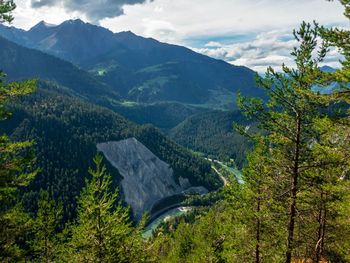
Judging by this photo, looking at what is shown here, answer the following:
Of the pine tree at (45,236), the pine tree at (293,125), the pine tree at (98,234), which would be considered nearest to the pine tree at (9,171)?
the pine tree at (98,234)

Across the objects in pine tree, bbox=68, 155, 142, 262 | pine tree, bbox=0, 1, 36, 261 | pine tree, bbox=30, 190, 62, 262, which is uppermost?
pine tree, bbox=0, 1, 36, 261

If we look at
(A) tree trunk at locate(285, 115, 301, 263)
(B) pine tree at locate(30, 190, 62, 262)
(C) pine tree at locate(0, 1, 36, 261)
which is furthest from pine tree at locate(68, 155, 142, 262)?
(A) tree trunk at locate(285, 115, 301, 263)

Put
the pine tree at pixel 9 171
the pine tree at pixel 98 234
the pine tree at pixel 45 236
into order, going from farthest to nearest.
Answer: the pine tree at pixel 45 236
the pine tree at pixel 98 234
the pine tree at pixel 9 171

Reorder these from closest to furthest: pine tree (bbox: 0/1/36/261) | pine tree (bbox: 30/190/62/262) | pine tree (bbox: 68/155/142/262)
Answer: pine tree (bbox: 0/1/36/261) < pine tree (bbox: 68/155/142/262) < pine tree (bbox: 30/190/62/262)

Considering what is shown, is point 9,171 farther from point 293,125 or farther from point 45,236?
point 293,125

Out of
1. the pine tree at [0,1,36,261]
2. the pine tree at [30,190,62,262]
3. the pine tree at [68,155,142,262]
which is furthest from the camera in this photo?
the pine tree at [30,190,62,262]

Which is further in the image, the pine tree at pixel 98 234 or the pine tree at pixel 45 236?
the pine tree at pixel 45 236

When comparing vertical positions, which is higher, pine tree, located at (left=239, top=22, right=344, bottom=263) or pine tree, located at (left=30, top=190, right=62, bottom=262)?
pine tree, located at (left=239, top=22, right=344, bottom=263)

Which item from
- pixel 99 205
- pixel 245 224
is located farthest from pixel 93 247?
pixel 245 224

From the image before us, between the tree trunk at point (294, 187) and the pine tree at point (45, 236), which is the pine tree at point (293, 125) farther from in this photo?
the pine tree at point (45, 236)

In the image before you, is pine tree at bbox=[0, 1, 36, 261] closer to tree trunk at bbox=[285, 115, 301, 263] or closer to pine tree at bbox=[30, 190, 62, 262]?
pine tree at bbox=[30, 190, 62, 262]

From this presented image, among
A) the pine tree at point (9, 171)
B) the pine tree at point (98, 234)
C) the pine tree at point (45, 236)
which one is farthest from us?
the pine tree at point (45, 236)

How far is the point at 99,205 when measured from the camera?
86.8ft

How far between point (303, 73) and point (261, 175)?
8.51 meters
